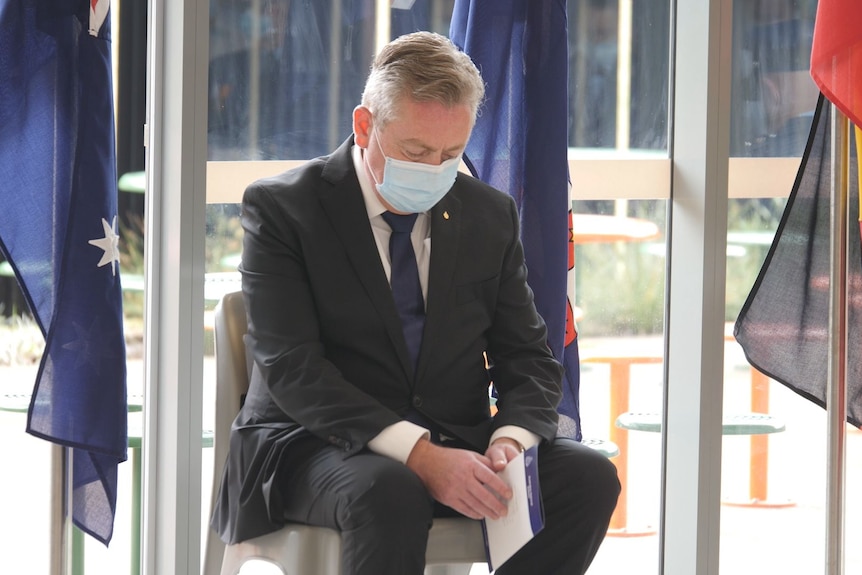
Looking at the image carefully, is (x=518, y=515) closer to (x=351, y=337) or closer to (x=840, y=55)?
(x=351, y=337)

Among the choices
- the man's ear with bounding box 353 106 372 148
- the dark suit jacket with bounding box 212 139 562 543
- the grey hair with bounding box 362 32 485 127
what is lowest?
the dark suit jacket with bounding box 212 139 562 543

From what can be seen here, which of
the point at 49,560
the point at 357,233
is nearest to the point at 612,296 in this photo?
the point at 357,233

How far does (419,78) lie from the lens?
2.10m

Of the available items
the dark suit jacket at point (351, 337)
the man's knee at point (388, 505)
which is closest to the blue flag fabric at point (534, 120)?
the dark suit jacket at point (351, 337)

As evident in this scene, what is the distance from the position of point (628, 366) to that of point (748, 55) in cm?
95

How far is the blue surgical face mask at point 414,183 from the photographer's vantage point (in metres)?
2.12

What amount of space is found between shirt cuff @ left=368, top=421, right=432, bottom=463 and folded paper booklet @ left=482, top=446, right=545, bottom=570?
0.18m

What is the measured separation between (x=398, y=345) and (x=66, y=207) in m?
0.77

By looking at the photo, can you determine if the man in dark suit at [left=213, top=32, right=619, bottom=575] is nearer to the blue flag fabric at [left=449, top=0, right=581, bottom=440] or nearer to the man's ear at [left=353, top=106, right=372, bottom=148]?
the man's ear at [left=353, top=106, right=372, bottom=148]

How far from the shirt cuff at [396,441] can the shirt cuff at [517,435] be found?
0.56ft

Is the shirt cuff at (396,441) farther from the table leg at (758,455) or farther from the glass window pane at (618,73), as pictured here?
the table leg at (758,455)

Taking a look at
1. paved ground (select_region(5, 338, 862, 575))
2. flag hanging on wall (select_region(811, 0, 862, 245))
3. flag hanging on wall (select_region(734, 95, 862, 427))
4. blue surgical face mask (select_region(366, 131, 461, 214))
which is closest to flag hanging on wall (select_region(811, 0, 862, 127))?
flag hanging on wall (select_region(811, 0, 862, 245))

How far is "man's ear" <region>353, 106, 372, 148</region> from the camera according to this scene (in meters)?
2.17

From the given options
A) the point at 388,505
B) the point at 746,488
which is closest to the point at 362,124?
the point at 388,505
